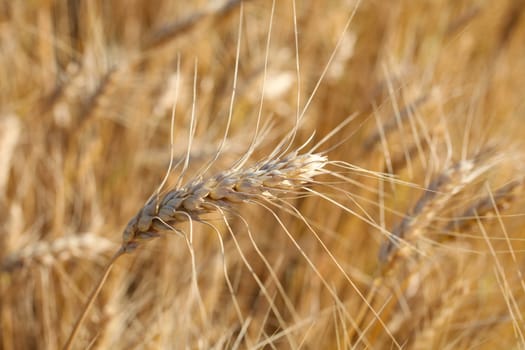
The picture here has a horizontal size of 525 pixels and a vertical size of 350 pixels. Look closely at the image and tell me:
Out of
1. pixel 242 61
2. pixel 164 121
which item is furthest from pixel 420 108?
pixel 242 61

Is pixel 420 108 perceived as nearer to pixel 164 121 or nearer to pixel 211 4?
pixel 211 4

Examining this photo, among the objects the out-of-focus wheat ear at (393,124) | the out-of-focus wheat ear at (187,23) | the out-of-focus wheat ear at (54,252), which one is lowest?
the out-of-focus wheat ear at (54,252)

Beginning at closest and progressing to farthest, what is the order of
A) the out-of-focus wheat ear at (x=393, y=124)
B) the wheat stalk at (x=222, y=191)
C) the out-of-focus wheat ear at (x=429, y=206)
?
1. the wheat stalk at (x=222, y=191)
2. the out-of-focus wheat ear at (x=429, y=206)
3. the out-of-focus wheat ear at (x=393, y=124)

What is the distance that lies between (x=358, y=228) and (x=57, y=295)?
0.74 m

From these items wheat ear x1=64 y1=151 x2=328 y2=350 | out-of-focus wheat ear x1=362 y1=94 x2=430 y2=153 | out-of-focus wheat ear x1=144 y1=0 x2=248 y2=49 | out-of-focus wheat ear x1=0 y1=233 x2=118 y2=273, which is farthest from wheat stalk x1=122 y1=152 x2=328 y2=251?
out-of-focus wheat ear x1=144 y1=0 x2=248 y2=49

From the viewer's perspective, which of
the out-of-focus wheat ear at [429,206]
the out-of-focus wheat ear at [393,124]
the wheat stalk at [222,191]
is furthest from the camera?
the out-of-focus wheat ear at [393,124]

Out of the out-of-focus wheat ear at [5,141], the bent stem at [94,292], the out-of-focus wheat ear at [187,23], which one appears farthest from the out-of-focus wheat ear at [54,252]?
the out-of-focus wheat ear at [187,23]

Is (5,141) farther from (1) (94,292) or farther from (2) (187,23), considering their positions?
(1) (94,292)

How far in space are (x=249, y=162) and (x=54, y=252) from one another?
0.64 m

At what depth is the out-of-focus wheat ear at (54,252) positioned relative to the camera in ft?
3.89

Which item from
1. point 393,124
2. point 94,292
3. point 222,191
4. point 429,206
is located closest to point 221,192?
point 222,191

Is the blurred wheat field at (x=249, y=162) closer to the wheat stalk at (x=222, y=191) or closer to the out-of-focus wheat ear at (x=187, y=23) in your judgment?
the out-of-focus wheat ear at (x=187, y=23)

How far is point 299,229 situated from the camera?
5.88 feet

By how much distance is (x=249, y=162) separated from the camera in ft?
5.56
